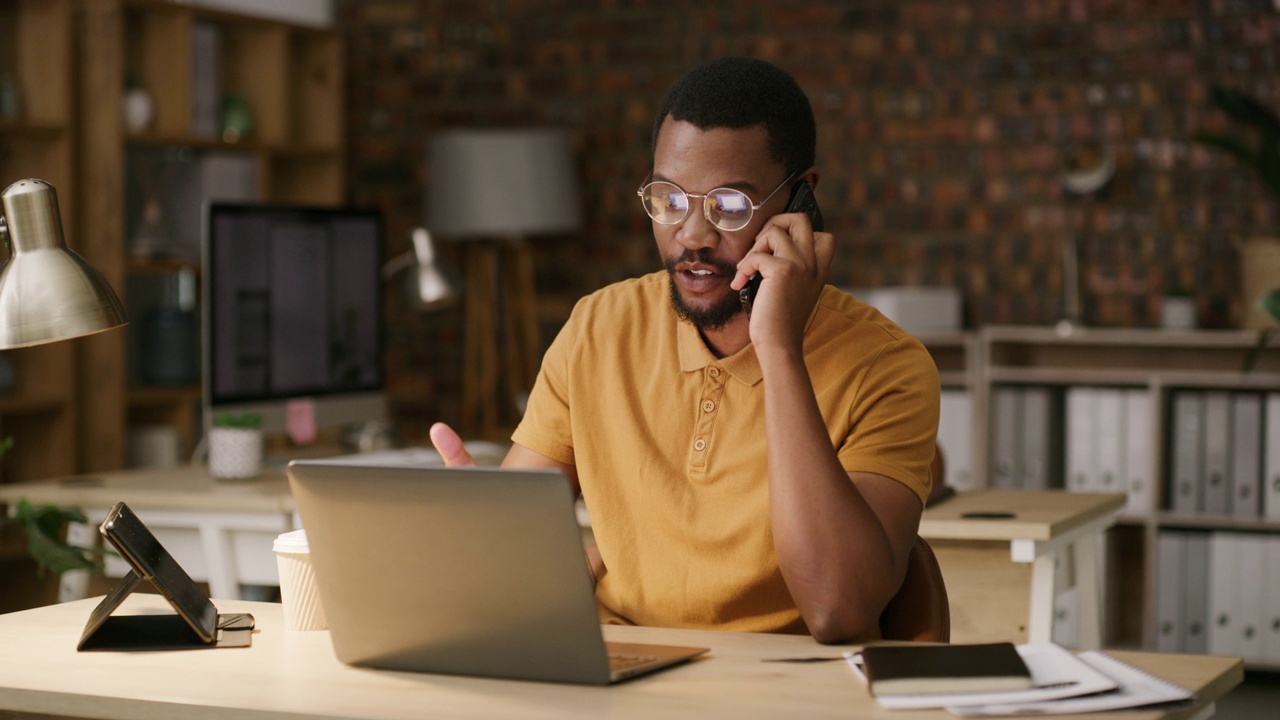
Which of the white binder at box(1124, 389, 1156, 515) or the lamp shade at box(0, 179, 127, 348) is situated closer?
the lamp shade at box(0, 179, 127, 348)

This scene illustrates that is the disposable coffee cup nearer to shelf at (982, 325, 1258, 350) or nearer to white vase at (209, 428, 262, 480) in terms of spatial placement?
white vase at (209, 428, 262, 480)

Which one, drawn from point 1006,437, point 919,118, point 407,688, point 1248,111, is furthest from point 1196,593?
point 407,688

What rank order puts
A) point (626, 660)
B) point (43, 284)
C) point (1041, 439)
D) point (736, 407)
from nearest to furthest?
point (626, 660) → point (43, 284) → point (736, 407) → point (1041, 439)

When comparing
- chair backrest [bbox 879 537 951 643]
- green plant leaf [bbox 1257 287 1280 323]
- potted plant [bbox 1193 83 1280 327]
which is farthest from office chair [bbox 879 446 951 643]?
potted plant [bbox 1193 83 1280 327]

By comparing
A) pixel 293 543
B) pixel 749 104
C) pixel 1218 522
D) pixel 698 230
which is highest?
pixel 749 104

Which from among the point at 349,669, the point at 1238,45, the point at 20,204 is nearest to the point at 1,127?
the point at 20,204

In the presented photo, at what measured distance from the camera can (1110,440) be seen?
4.25 m

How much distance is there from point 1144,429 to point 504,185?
2.04m

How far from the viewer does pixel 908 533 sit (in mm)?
1649

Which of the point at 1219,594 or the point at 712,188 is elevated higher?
the point at 712,188

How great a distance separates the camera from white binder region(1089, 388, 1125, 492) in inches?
167

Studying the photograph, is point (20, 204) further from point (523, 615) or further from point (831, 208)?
point (831, 208)

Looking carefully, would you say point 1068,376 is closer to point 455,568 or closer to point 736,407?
point 736,407

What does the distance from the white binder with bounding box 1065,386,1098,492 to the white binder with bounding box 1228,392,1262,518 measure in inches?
14.2
